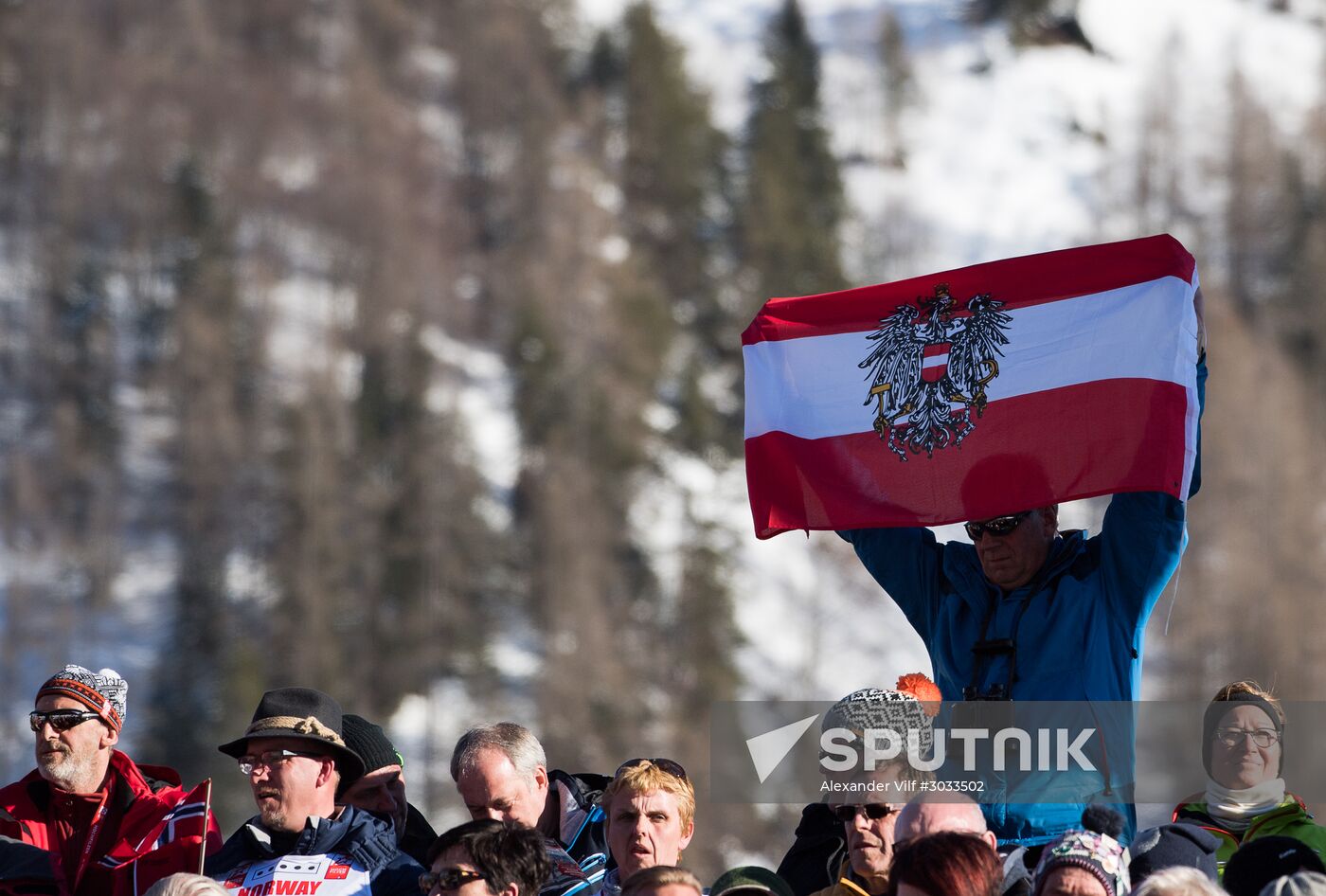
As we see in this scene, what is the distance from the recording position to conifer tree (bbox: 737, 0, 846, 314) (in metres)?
69.0

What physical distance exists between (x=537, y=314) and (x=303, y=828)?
184 ft

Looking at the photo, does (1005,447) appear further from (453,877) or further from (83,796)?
(83,796)

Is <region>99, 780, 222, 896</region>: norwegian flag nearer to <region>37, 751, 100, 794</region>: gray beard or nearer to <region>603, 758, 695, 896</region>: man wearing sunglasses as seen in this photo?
<region>37, 751, 100, 794</region>: gray beard

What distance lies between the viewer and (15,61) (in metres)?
74.1

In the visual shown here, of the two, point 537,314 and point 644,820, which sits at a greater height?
point 537,314

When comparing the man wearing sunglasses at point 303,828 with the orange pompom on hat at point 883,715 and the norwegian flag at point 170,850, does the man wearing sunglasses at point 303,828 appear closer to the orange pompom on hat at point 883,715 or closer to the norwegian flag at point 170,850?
the norwegian flag at point 170,850

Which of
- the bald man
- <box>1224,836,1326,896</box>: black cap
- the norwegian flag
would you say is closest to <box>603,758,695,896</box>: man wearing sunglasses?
the bald man

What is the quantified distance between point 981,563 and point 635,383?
55.9 meters

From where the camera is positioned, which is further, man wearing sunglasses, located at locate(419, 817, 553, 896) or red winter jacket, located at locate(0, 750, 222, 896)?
red winter jacket, located at locate(0, 750, 222, 896)

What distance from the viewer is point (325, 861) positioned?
6.06 metres

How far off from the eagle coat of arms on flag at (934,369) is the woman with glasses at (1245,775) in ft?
4.23

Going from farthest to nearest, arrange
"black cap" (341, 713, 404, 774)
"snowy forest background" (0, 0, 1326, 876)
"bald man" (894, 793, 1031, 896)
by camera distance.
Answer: "snowy forest background" (0, 0, 1326, 876) < "black cap" (341, 713, 404, 774) < "bald man" (894, 793, 1031, 896)

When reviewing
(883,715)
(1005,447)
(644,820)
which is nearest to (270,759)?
(644,820)

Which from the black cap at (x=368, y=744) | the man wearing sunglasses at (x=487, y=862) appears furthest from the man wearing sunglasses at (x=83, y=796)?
the man wearing sunglasses at (x=487, y=862)
